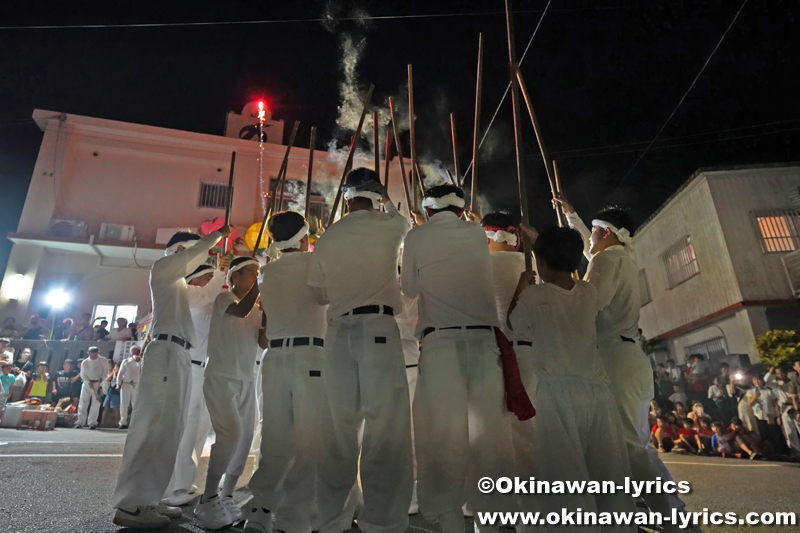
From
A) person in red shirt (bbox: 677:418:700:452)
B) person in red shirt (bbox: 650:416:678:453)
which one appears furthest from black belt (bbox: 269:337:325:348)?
person in red shirt (bbox: 650:416:678:453)

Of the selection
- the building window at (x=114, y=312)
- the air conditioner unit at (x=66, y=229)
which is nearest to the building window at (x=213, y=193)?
the air conditioner unit at (x=66, y=229)

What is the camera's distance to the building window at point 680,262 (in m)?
16.3

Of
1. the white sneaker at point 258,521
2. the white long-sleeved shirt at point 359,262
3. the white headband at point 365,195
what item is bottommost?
the white sneaker at point 258,521

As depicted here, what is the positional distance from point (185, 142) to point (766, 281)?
20.1 metres

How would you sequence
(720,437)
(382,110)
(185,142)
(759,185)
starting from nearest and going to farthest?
(720,437), (382,110), (759,185), (185,142)

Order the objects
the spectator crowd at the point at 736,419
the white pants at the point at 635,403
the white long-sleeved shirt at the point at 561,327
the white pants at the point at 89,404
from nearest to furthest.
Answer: the white long-sleeved shirt at the point at 561,327 < the white pants at the point at 635,403 < the spectator crowd at the point at 736,419 < the white pants at the point at 89,404

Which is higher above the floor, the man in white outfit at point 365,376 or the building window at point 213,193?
the building window at point 213,193

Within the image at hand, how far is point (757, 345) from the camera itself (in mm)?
12555

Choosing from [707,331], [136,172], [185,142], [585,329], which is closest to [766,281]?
[707,331]

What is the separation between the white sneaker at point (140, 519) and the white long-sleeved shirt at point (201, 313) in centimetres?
157

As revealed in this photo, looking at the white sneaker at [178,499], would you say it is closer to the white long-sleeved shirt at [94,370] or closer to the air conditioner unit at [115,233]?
the white long-sleeved shirt at [94,370]

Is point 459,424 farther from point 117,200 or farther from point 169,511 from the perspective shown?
point 117,200

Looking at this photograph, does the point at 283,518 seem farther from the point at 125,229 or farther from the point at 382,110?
the point at 125,229

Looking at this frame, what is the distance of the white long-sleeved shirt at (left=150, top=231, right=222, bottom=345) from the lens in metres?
3.77
